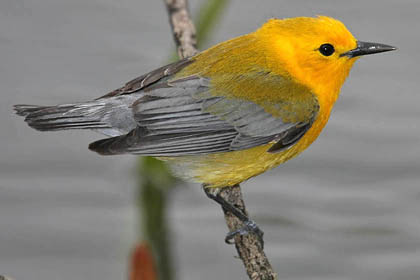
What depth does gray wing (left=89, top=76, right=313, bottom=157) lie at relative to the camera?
23.2 ft

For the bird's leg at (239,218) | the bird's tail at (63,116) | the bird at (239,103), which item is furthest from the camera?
the bird's leg at (239,218)

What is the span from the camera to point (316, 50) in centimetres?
724

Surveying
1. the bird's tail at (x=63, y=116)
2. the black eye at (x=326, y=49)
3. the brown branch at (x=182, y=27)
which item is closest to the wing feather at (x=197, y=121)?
the bird's tail at (x=63, y=116)

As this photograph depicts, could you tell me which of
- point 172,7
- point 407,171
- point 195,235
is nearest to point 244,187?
point 195,235

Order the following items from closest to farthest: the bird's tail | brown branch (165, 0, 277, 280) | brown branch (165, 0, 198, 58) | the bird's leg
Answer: brown branch (165, 0, 277, 280), the bird's tail, the bird's leg, brown branch (165, 0, 198, 58)

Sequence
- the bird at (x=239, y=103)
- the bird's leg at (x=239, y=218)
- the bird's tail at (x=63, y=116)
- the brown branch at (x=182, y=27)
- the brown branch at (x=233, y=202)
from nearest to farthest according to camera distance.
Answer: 1. the brown branch at (x=233, y=202)
2. the bird's tail at (x=63, y=116)
3. the bird at (x=239, y=103)
4. the bird's leg at (x=239, y=218)
5. the brown branch at (x=182, y=27)

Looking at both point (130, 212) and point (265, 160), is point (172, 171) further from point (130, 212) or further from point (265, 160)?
point (130, 212)

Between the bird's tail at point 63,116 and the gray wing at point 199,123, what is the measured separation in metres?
0.26

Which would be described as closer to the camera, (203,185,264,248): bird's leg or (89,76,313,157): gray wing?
(89,76,313,157): gray wing

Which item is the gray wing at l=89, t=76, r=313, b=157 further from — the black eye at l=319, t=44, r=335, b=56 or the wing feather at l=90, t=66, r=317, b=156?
the black eye at l=319, t=44, r=335, b=56

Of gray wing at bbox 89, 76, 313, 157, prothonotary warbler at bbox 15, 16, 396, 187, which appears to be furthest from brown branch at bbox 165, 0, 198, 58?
gray wing at bbox 89, 76, 313, 157

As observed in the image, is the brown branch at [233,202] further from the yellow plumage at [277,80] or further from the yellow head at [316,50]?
the yellow head at [316,50]

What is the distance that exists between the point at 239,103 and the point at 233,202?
29.1 inches

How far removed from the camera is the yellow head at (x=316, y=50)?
7234mm
